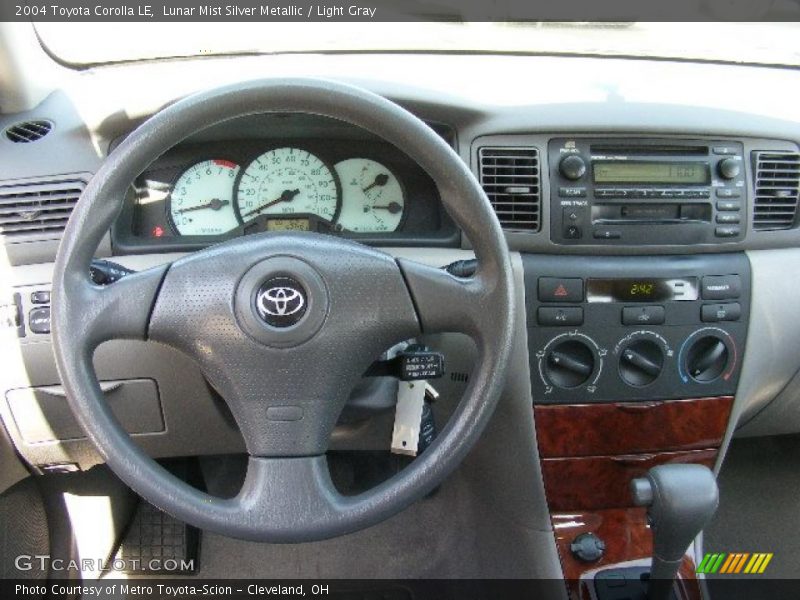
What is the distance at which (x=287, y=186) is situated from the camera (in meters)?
1.69

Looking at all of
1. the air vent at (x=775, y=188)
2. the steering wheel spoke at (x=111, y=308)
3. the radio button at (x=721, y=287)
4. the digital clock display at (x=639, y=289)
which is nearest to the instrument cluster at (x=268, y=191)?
the digital clock display at (x=639, y=289)

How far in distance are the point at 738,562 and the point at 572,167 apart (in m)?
1.33

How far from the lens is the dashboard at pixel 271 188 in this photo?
169cm

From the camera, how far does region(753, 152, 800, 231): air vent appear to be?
179 centimetres

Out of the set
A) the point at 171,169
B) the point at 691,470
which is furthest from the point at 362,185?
the point at 691,470

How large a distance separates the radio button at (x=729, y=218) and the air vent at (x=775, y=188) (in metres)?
0.05

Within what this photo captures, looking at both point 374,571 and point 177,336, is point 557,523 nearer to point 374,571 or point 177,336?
point 374,571

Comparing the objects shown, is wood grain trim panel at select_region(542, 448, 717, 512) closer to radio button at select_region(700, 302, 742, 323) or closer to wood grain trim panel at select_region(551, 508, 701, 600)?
wood grain trim panel at select_region(551, 508, 701, 600)

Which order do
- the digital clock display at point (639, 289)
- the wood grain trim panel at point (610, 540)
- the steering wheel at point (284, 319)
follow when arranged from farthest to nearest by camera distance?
1. the wood grain trim panel at point (610, 540)
2. the digital clock display at point (639, 289)
3. the steering wheel at point (284, 319)

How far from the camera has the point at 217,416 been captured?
1647mm

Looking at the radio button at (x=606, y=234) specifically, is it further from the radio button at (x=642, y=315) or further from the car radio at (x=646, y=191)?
the radio button at (x=642, y=315)

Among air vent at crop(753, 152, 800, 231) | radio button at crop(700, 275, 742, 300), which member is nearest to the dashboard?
radio button at crop(700, 275, 742, 300)

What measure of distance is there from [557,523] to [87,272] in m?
1.22

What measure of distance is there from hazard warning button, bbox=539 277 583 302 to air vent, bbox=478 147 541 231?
0.11 metres
